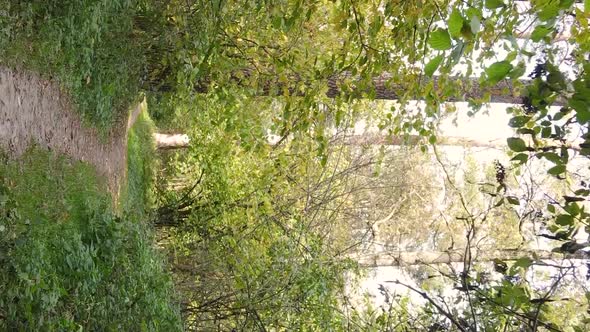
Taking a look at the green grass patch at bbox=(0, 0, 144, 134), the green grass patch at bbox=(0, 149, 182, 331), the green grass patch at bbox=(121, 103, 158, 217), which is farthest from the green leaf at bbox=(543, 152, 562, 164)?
the green grass patch at bbox=(121, 103, 158, 217)

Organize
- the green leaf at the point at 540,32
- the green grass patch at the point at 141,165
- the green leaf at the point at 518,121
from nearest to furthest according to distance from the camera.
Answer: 1. the green leaf at the point at 540,32
2. the green leaf at the point at 518,121
3. the green grass patch at the point at 141,165

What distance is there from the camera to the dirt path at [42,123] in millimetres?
5680

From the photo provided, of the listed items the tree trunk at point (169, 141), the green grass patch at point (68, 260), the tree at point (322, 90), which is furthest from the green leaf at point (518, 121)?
the tree trunk at point (169, 141)

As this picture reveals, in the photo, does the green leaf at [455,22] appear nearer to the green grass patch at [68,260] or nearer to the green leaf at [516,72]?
the green leaf at [516,72]

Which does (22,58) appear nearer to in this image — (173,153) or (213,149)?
(213,149)

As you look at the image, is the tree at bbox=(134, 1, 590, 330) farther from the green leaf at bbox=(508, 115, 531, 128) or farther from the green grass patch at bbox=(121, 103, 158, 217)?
the green grass patch at bbox=(121, 103, 158, 217)

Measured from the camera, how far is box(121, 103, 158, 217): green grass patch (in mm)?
11133

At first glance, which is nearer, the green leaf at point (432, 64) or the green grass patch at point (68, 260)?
the green leaf at point (432, 64)

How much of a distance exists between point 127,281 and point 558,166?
4.50 m

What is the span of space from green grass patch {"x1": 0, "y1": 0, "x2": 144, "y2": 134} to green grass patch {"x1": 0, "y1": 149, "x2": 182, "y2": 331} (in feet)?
2.86

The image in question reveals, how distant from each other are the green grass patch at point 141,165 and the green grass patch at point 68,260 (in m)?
→ 3.16

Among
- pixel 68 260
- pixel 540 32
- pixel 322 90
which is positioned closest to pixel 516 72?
pixel 540 32

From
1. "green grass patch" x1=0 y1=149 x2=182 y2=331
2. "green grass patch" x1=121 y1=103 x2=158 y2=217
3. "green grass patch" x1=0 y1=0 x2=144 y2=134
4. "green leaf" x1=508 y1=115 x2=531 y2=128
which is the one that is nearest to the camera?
"green leaf" x1=508 y1=115 x2=531 y2=128

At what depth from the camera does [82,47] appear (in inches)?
268
